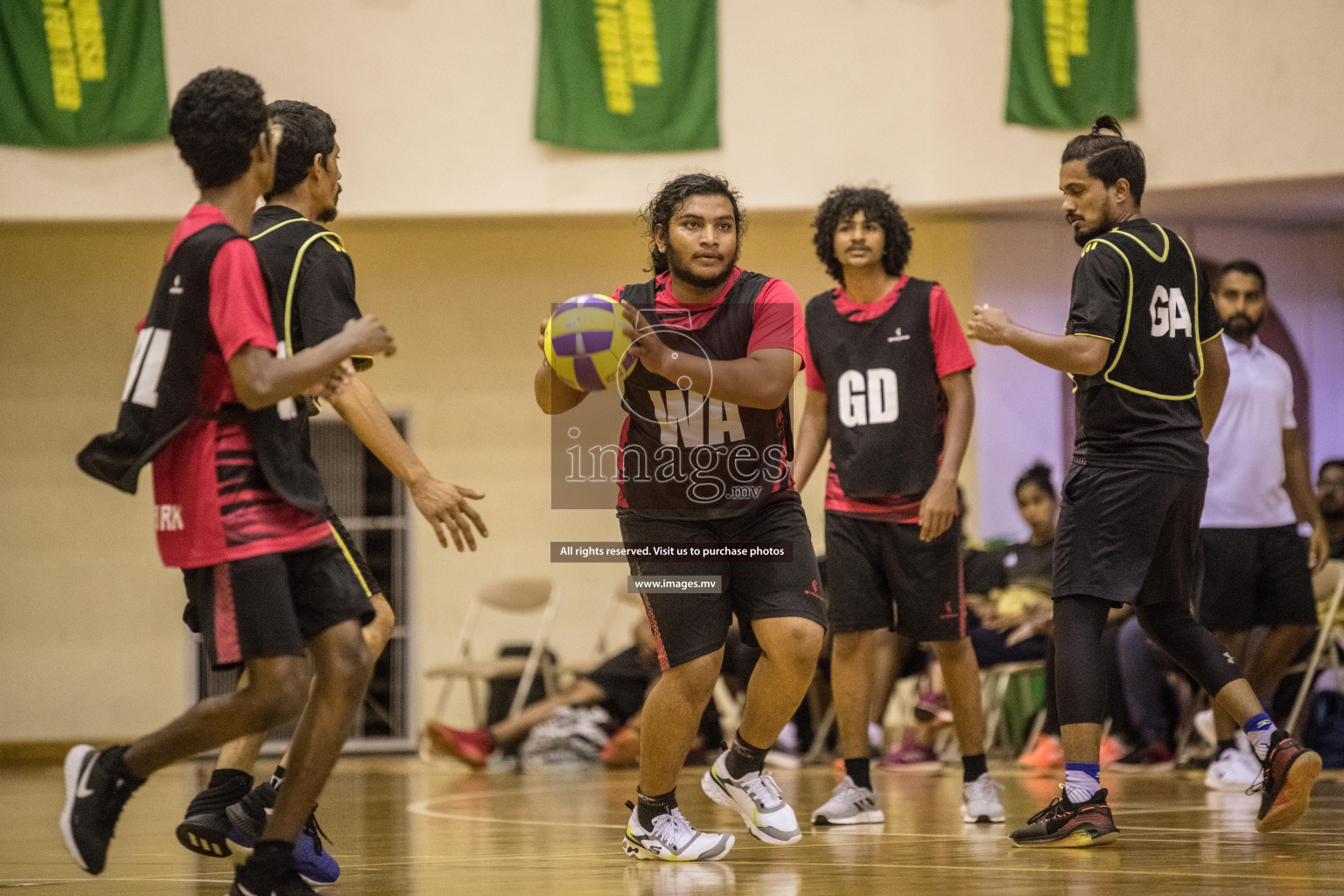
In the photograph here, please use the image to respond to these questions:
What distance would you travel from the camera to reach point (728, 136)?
9.27 m

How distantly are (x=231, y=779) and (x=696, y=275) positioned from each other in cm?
177

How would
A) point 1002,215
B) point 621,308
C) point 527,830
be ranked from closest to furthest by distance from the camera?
point 621,308
point 527,830
point 1002,215

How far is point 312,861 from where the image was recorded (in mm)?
3486

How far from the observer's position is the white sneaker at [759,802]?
403cm

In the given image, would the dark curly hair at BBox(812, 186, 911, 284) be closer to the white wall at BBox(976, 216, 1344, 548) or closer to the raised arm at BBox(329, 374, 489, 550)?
the raised arm at BBox(329, 374, 489, 550)

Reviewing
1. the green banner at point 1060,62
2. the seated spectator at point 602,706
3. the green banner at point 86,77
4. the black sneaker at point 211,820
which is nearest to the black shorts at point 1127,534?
the black sneaker at point 211,820

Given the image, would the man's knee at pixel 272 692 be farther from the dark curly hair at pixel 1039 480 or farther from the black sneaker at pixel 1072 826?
the dark curly hair at pixel 1039 480

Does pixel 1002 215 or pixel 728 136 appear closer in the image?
pixel 728 136

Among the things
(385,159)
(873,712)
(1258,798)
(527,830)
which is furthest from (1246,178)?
(527,830)

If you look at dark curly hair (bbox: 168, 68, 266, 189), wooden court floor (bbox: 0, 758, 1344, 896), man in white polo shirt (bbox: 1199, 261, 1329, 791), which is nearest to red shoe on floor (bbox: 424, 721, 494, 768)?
wooden court floor (bbox: 0, 758, 1344, 896)

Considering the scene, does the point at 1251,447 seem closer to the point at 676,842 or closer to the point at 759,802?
the point at 759,802

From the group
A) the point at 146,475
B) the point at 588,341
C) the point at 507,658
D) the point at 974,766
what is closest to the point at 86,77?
the point at 146,475

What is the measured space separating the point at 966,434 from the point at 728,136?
484cm

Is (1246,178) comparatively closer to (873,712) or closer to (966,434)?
(873,712)
